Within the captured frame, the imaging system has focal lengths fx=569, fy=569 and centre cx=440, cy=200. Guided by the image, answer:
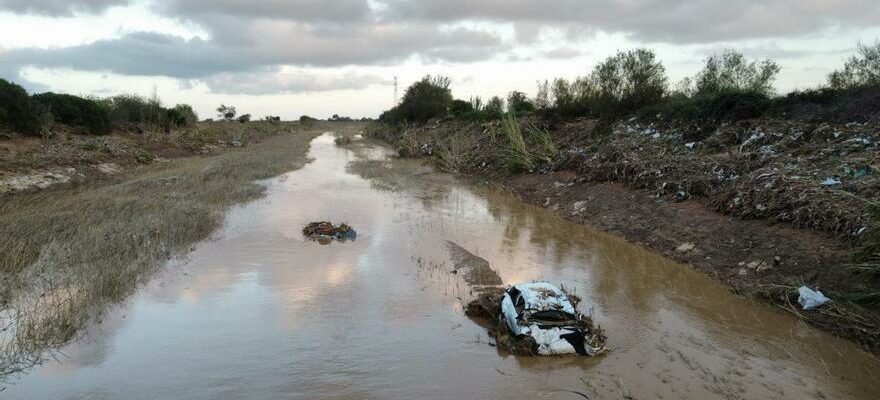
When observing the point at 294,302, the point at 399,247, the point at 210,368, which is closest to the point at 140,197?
the point at 399,247

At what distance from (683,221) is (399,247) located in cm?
519

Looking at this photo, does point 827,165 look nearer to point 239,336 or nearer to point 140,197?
point 239,336

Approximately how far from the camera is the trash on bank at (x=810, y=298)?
6680mm

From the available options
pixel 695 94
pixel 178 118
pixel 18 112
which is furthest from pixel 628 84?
pixel 178 118

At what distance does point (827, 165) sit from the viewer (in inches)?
395

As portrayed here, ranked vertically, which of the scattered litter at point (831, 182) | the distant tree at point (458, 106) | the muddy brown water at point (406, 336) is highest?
the distant tree at point (458, 106)

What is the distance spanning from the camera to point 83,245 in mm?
8789

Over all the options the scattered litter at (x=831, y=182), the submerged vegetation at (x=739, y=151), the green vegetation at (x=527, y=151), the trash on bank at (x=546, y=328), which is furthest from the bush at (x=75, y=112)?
the scattered litter at (x=831, y=182)

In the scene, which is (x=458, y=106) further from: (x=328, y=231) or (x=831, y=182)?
(x=831, y=182)

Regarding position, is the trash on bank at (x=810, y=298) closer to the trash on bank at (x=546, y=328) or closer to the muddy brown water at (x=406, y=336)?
the muddy brown water at (x=406, y=336)

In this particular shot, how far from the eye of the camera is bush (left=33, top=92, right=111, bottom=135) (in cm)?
2292

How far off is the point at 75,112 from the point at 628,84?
22.3 m

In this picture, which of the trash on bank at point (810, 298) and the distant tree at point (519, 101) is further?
the distant tree at point (519, 101)

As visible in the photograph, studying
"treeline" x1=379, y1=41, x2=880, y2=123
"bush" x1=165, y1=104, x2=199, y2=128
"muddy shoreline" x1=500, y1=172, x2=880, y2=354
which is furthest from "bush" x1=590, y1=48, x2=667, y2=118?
"bush" x1=165, y1=104, x2=199, y2=128
